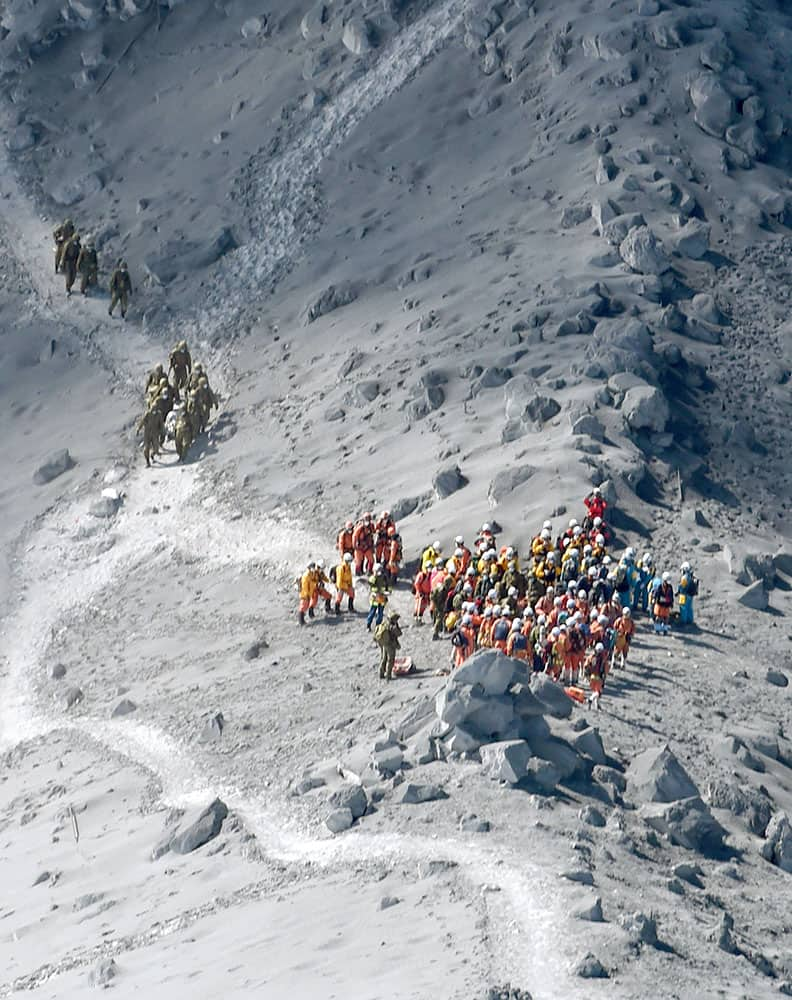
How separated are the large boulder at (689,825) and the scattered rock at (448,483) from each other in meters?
15.4

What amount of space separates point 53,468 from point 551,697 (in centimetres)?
2422

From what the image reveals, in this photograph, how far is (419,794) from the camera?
2970 centimetres

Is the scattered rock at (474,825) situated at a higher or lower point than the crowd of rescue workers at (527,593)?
higher

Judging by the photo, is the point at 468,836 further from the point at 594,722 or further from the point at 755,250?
the point at 755,250

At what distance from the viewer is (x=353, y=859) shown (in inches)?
1125

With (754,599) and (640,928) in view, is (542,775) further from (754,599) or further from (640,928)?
A: (754,599)

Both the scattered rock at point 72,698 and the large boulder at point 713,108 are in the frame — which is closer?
the scattered rock at point 72,698

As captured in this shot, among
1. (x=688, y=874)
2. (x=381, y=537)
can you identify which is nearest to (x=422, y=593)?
(x=381, y=537)

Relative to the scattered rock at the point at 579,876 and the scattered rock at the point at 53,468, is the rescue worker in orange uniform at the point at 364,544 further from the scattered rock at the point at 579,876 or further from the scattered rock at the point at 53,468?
the scattered rock at the point at 579,876

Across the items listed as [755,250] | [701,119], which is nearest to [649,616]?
[755,250]

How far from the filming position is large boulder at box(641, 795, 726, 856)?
95.9 feet

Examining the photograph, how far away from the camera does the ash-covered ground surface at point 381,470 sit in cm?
2755

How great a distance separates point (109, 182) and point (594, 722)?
39.0 metres

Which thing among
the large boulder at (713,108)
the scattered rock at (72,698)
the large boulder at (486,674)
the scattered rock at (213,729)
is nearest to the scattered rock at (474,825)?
the large boulder at (486,674)
